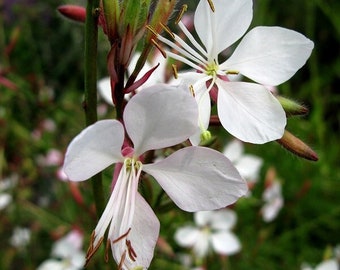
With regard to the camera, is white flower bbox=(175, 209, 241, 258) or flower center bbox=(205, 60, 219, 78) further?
white flower bbox=(175, 209, 241, 258)

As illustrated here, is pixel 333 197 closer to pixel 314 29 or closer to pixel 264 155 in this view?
pixel 264 155

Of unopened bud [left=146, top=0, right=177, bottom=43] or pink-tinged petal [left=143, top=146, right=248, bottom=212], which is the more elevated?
unopened bud [left=146, top=0, right=177, bottom=43]

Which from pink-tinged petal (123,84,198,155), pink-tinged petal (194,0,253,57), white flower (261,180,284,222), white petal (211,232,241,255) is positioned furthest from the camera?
white flower (261,180,284,222)

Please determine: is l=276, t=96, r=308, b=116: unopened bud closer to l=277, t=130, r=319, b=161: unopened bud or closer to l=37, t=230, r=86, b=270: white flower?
l=277, t=130, r=319, b=161: unopened bud

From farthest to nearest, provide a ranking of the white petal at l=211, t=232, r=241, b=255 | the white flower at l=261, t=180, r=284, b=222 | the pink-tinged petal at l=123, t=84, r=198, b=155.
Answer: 1. the white flower at l=261, t=180, r=284, b=222
2. the white petal at l=211, t=232, r=241, b=255
3. the pink-tinged petal at l=123, t=84, r=198, b=155

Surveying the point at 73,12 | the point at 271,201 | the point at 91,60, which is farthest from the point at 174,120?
the point at 271,201

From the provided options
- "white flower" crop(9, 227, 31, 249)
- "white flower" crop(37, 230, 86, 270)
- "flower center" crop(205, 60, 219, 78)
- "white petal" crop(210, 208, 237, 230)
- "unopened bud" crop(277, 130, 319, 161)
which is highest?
"flower center" crop(205, 60, 219, 78)

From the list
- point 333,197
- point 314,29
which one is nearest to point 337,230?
point 333,197

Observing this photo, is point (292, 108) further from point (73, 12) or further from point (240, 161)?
point (240, 161)

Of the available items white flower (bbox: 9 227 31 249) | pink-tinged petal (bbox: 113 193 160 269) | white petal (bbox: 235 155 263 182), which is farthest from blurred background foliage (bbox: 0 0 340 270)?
pink-tinged petal (bbox: 113 193 160 269)
